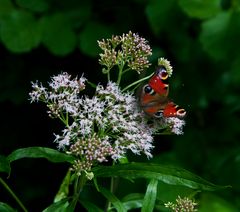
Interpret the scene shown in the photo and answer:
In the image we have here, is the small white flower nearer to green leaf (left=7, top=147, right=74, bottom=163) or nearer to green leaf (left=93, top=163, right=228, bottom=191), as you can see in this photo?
green leaf (left=93, top=163, right=228, bottom=191)

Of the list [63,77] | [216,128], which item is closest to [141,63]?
[63,77]

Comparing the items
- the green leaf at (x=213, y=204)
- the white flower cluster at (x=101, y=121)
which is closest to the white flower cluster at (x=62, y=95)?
the white flower cluster at (x=101, y=121)

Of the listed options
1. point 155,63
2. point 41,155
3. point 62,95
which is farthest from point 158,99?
point 155,63

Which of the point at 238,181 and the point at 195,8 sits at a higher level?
the point at 195,8

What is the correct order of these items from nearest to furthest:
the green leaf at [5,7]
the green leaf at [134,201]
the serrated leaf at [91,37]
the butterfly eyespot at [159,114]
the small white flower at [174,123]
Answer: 1. the butterfly eyespot at [159,114]
2. the small white flower at [174,123]
3. the green leaf at [134,201]
4. the green leaf at [5,7]
5. the serrated leaf at [91,37]

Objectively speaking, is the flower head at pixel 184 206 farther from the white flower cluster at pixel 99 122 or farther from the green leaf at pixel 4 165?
the green leaf at pixel 4 165

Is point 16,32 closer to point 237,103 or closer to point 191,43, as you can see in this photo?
point 191,43

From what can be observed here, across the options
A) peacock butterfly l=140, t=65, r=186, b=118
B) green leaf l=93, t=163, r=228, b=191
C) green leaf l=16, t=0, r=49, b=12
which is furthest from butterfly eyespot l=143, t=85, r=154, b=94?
green leaf l=16, t=0, r=49, b=12
